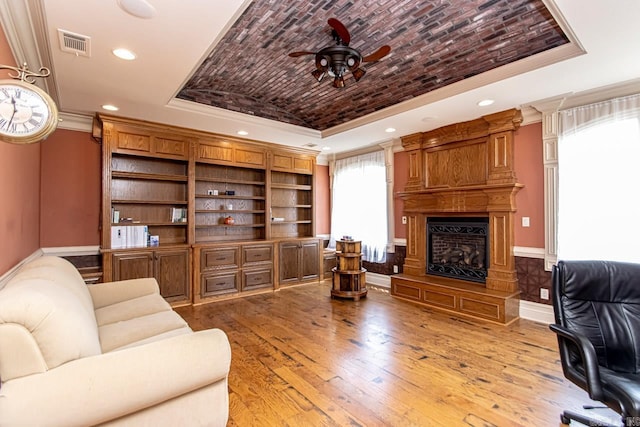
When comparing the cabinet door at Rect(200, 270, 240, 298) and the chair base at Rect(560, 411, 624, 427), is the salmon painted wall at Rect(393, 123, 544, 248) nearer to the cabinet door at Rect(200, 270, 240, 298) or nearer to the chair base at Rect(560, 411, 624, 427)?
the chair base at Rect(560, 411, 624, 427)

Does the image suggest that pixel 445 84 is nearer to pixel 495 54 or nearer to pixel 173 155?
pixel 495 54

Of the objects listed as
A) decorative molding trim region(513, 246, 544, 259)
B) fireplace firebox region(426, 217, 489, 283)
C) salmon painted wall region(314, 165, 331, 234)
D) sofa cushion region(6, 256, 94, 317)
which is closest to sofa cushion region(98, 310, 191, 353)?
sofa cushion region(6, 256, 94, 317)

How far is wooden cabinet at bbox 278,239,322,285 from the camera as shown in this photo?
552 cm

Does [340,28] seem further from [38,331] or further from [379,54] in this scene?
[38,331]

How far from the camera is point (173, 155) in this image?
464cm

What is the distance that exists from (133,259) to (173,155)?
5.19 feet

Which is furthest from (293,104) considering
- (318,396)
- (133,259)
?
(318,396)

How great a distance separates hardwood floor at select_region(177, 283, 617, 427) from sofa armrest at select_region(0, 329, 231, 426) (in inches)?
26.7

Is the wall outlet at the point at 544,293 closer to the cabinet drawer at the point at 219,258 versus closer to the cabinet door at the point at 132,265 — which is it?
the cabinet drawer at the point at 219,258

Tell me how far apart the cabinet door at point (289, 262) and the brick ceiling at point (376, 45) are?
2.50 meters

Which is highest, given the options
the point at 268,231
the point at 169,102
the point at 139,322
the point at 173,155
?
the point at 169,102

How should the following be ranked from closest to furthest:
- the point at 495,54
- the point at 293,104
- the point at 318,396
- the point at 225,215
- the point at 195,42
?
the point at 318,396 < the point at 195,42 < the point at 495,54 < the point at 293,104 < the point at 225,215

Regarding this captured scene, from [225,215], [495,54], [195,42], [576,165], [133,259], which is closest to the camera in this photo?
[195,42]

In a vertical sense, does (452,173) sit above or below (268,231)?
above
